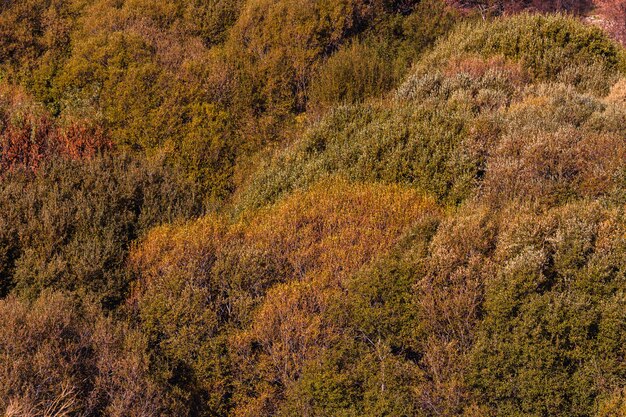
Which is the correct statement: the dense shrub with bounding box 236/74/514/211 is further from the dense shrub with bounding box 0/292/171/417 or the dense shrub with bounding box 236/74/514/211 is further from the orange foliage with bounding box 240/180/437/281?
the dense shrub with bounding box 0/292/171/417

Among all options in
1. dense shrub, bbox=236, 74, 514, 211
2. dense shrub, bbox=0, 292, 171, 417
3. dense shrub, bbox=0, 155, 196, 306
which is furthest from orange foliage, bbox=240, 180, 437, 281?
dense shrub, bbox=0, 292, 171, 417

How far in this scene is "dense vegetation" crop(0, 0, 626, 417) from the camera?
14.8m

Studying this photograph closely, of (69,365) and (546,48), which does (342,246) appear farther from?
(546,48)

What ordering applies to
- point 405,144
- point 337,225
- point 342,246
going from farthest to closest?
point 405,144
point 337,225
point 342,246

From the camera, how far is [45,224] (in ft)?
66.4

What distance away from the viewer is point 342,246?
61.8 feet

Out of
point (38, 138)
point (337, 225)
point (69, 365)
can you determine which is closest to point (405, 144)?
point (337, 225)

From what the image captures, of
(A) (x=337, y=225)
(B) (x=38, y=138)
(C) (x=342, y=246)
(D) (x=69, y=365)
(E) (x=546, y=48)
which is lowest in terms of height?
(C) (x=342, y=246)

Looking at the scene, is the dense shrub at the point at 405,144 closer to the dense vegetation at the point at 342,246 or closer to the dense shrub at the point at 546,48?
the dense vegetation at the point at 342,246

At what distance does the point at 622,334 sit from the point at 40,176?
18.1 metres

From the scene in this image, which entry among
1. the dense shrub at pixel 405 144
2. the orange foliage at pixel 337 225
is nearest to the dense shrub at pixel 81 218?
the dense shrub at pixel 405 144

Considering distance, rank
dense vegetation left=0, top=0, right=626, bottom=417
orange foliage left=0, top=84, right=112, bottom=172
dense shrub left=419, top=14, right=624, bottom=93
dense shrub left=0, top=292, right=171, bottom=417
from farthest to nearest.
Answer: dense shrub left=419, top=14, right=624, bottom=93 → orange foliage left=0, top=84, right=112, bottom=172 → dense vegetation left=0, top=0, right=626, bottom=417 → dense shrub left=0, top=292, right=171, bottom=417

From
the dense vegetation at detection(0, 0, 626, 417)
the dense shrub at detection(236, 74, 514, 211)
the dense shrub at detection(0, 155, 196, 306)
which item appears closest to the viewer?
the dense vegetation at detection(0, 0, 626, 417)

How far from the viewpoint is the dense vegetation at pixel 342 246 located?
1480cm
